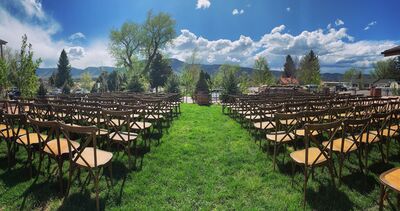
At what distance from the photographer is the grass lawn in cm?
349

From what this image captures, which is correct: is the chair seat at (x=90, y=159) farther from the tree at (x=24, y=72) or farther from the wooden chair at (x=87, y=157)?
the tree at (x=24, y=72)

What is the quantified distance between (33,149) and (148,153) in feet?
7.02

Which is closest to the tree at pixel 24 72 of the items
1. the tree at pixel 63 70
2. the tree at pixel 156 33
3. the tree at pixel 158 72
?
the tree at pixel 158 72

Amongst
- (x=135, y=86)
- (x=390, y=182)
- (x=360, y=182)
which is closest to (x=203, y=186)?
(x=390, y=182)

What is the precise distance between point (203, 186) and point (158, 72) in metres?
30.7

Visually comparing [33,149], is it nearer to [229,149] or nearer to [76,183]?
[76,183]

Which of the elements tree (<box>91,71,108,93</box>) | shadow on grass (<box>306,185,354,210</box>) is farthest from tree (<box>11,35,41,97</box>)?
tree (<box>91,71,108,93</box>)

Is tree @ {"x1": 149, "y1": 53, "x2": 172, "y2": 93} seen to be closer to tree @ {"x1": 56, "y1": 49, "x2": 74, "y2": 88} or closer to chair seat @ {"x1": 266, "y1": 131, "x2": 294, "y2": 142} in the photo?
chair seat @ {"x1": 266, "y1": 131, "x2": 294, "y2": 142}

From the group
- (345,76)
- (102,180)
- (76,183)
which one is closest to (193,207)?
(102,180)

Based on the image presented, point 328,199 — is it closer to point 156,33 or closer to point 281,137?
point 281,137

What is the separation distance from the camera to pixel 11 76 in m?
12.7

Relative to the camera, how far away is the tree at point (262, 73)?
46.9 meters

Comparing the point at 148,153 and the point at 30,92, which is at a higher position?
the point at 30,92

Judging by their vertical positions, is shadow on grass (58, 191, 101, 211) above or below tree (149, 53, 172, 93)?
below
